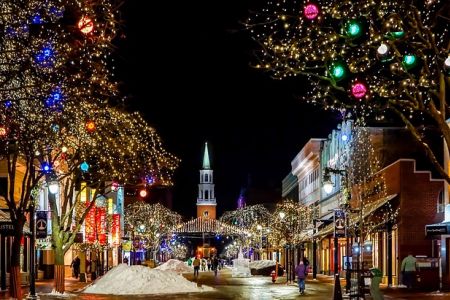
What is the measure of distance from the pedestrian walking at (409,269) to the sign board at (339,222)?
327 inches

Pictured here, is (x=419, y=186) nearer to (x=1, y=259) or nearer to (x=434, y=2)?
(x=1, y=259)

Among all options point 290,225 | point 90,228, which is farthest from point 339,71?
point 290,225

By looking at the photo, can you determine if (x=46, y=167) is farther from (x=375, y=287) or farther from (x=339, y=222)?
(x=375, y=287)

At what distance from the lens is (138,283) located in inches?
1640

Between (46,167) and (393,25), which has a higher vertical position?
(393,25)

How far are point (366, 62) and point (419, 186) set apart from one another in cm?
3001

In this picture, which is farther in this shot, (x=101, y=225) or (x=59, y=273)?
(x=101, y=225)

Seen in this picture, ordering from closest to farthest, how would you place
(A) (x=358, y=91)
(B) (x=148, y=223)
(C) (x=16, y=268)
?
(A) (x=358, y=91), (C) (x=16, y=268), (B) (x=148, y=223)

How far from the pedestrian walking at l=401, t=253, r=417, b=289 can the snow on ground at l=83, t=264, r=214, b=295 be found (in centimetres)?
1028

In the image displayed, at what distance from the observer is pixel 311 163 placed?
90.7 meters

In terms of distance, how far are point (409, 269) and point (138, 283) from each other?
Answer: 43.6 feet

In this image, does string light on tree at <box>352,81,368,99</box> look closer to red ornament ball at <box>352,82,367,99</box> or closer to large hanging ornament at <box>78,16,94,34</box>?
red ornament ball at <box>352,82,367,99</box>

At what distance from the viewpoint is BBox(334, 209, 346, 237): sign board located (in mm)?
33812

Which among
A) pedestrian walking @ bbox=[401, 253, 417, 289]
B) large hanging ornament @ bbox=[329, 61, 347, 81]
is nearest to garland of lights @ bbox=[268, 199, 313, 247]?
pedestrian walking @ bbox=[401, 253, 417, 289]
